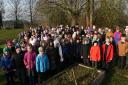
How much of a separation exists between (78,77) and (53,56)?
150 cm

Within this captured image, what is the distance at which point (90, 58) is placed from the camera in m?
15.5

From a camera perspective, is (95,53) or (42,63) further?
(95,53)

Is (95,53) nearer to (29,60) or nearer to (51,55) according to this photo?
(51,55)

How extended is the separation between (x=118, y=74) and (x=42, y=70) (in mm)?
4457

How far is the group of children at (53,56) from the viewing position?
41.1 feet

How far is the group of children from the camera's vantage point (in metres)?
12.5

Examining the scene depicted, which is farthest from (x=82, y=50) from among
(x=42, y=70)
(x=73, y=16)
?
(x=73, y=16)

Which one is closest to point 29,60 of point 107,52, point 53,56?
point 53,56

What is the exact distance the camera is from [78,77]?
1365 centimetres

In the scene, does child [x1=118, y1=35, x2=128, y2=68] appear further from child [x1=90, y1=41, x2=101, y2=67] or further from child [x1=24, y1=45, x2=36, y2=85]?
child [x1=24, y1=45, x2=36, y2=85]

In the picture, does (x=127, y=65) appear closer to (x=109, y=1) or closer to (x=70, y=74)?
(x=70, y=74)

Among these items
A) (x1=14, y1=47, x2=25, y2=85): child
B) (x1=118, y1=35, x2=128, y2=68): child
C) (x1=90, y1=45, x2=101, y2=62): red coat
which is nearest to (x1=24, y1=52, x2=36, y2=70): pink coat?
(x1=14, y1=47, x2=25, y2=85): child

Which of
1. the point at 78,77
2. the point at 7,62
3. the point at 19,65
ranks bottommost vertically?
the point at 78,77

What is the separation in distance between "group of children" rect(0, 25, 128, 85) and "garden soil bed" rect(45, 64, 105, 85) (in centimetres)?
57
